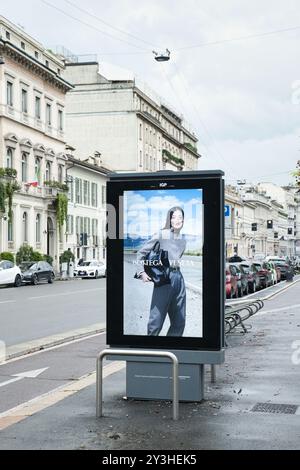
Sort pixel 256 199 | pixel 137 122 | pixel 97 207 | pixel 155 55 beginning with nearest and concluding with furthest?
pixel 155 55 → pixel 97 207 → pixel 137 122 → pixel 256 199

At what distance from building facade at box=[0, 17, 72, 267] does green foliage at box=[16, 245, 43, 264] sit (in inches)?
25.9

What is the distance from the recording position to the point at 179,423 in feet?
23.4

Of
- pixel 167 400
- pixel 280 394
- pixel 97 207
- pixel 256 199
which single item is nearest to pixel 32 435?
pixel 167 400

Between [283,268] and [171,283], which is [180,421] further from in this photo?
[283,268]

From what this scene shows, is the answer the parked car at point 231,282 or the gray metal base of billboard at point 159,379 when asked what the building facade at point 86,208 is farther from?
the gray metal base of billboard at point 159,379

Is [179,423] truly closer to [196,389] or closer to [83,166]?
[196,389]

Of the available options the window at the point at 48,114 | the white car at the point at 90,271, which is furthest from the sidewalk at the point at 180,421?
the window at the point at 48,114

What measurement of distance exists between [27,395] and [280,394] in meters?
2.98

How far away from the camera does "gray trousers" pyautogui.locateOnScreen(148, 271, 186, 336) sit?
7.80 meters

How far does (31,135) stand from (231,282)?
1284 inches

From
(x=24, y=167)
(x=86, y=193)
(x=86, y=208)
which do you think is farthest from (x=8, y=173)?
(x=86, y=208)

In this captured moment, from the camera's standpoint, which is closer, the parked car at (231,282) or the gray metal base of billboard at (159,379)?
the gray metal base of billboard at (159,379)

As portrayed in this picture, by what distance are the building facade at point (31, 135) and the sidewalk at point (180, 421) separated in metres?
42.8

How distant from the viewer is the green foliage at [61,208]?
59250 mm
